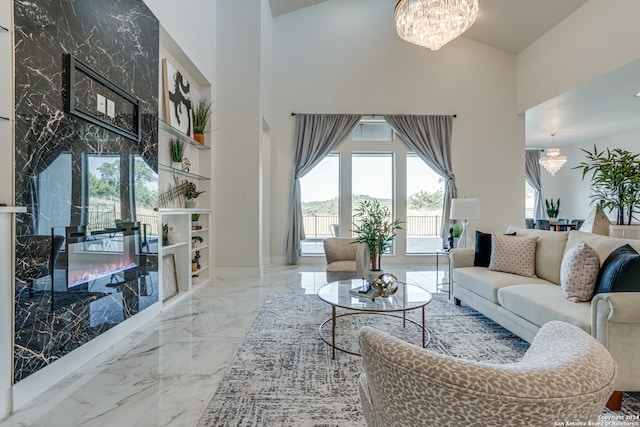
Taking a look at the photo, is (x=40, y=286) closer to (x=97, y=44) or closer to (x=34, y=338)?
(x=34, y=338)

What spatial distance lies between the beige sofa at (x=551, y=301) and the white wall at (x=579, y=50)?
2.83m

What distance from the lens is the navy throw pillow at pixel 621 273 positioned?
189cm

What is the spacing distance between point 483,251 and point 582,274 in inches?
49.4

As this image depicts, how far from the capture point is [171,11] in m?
3.44

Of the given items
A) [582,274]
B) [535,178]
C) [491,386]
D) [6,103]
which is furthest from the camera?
[535,178]

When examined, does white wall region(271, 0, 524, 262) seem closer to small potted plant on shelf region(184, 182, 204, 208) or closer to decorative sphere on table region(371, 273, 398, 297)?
small potted plant on shelf region(184, 182, 204, 208)

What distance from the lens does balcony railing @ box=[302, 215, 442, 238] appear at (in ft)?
20.2

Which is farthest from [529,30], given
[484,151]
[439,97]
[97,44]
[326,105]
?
[97,44]

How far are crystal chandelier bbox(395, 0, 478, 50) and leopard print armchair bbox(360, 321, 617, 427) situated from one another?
3734mm

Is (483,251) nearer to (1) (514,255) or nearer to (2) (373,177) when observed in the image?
(1) (514,255)

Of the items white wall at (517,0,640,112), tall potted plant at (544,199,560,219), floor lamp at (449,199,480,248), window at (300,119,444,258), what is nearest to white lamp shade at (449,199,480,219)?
floor lamp at (449,199,480,248)

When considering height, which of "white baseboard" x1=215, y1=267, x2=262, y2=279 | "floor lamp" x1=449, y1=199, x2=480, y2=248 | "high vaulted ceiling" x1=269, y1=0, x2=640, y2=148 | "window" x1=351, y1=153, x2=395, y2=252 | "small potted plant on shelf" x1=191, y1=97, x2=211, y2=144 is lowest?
"white baseboard" x1=215, y1=267, x2=262, y2=279

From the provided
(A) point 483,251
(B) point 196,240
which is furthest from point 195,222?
(A) point 483,251

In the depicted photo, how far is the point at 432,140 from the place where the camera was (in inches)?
236
